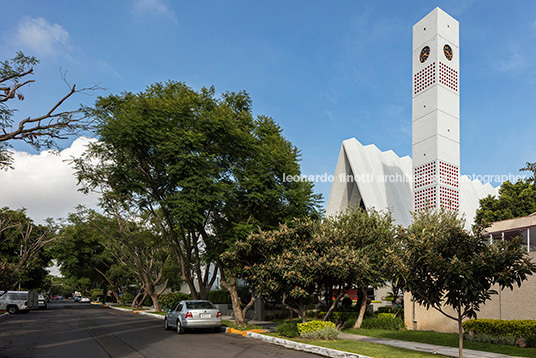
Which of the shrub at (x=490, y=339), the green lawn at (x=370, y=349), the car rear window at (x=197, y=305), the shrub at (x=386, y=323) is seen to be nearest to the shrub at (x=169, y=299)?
the car rear window at (x=197, y=305)

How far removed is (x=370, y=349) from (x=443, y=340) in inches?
157

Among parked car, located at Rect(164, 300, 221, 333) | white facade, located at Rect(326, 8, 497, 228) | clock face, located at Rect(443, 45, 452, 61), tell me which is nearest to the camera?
parked car, located at Rect(164, 300, 221, 333)

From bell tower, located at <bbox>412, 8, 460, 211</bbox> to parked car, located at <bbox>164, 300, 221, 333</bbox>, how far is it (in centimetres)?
2720

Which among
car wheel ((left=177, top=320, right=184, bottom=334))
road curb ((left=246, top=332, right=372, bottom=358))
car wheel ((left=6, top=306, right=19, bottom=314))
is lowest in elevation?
car wheel ((left=6, top=306, right=19, bottom=314))

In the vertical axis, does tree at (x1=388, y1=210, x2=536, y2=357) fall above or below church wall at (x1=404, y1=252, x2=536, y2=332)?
above

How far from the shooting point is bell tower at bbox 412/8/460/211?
134 feet

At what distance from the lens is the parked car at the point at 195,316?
18.7 metres

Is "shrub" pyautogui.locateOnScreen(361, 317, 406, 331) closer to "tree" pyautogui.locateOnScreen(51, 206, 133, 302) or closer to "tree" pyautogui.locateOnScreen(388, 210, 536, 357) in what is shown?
"tree" pyautogui.locateOnScreen(388, 210, 536, 357)

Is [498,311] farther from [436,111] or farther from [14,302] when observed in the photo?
[14,302]

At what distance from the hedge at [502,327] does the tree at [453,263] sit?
15.0 ft

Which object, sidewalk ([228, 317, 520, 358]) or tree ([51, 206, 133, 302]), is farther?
tree ([51, 206, 133, 302])

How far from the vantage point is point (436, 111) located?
41.5 m

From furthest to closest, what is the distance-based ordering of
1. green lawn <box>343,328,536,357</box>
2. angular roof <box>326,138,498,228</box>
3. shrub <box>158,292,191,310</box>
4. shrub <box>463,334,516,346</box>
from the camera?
1. angular roof <box>326,138,498,228</box>
2. shrub <box>158,292,191,310</box>
3. shrub <box>463,334,516,346</box>
4. green lawn <box>343,328,536,357</box>

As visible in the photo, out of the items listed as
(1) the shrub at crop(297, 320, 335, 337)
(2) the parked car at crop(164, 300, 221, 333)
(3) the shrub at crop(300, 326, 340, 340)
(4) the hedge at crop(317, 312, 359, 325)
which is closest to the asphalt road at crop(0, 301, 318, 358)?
(2) the parked car at crop(164, 300, 221, 333)
